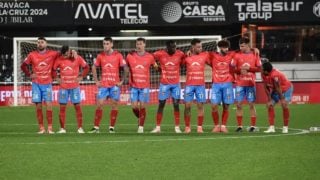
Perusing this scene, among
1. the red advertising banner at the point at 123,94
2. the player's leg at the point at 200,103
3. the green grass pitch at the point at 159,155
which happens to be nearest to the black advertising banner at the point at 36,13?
the red advertising banner at the point at 123,94

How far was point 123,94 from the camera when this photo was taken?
3338 centimetres

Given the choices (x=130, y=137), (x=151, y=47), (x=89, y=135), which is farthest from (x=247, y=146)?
(x=151, y=47)

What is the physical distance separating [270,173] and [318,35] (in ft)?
105

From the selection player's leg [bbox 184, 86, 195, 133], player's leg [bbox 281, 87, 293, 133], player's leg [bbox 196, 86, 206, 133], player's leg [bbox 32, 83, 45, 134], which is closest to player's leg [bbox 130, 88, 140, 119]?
player's leg [bbox 184, 86, 195, 133]

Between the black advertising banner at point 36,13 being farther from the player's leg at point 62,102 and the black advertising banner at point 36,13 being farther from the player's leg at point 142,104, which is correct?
the player's leg at point 142,104

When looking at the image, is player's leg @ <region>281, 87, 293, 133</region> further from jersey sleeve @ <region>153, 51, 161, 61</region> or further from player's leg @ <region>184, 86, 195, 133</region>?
jersey sleeve @ <region>153, 51, 161, 61</region>

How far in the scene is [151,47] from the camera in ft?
121

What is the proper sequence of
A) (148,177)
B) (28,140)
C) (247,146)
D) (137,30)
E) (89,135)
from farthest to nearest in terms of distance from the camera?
(137,30) → (89,135) → (28,140) → (247,146) → (148,177)

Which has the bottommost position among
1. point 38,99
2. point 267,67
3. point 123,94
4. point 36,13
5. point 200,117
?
point 200,117

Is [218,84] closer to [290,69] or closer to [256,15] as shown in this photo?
[256,15]

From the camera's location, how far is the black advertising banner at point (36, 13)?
37500 mm

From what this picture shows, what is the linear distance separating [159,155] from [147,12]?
25238 millimetres

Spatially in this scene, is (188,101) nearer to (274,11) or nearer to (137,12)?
(137,12)

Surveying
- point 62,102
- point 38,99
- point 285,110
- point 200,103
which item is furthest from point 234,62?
point 38,99
